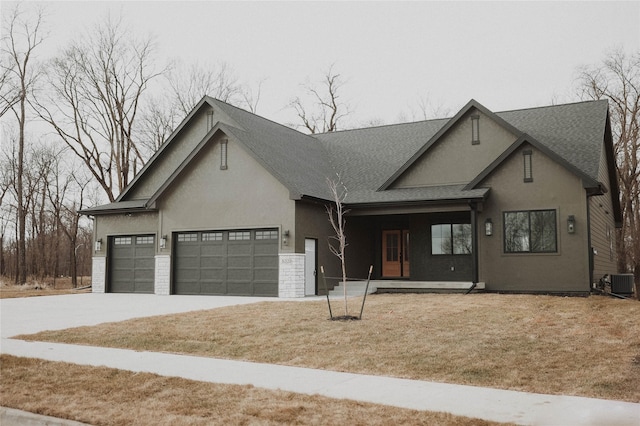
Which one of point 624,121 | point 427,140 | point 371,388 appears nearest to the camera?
point 371,388

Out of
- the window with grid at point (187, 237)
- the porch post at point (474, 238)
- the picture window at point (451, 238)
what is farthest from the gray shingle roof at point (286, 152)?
the porch post at point (474, 238)

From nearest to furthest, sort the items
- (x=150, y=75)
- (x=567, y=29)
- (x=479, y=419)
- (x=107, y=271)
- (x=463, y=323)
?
(x=479, y=419) < (x=463, y=323) < (x=567, y=29) < (x=107, y=271) < (x=150, y=75)

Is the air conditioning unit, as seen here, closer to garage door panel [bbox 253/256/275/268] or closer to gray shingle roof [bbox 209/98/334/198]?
gray shingle roof [bbox 209/98/334/198]

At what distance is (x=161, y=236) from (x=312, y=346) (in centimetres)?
1329

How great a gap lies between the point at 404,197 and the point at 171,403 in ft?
47.1

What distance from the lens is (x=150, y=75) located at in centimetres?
3553

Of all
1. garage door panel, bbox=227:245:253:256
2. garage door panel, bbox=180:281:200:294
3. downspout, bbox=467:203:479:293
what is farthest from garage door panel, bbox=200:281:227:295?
downspout, bbox=467:203:479:293

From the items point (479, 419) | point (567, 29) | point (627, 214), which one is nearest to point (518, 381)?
point (479, 419)

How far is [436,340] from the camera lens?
366 inches

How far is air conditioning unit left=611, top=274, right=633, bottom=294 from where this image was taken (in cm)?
1957

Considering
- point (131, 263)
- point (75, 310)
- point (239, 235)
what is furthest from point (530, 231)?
point (131, 263)

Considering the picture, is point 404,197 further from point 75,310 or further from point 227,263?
point 75,310

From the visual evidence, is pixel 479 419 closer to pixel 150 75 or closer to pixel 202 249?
pixel 202 249

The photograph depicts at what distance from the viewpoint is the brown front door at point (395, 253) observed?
867 inches
